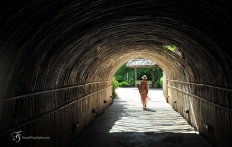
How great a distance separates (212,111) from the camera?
7.21 metres

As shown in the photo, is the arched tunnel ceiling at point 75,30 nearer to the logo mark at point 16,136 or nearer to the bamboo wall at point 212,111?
the bamboo wall at point 212,111

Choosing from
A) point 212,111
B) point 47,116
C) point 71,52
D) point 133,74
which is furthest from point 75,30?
point 133,74

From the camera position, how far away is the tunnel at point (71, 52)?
386cm

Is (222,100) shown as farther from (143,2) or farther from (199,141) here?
(143,2)

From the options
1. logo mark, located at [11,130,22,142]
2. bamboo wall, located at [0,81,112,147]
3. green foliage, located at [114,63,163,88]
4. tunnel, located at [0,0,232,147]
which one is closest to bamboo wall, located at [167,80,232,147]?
tunnel, located at [0,0,232,147]

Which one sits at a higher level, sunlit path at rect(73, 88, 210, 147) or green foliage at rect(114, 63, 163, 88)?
green foliage at rect(114, 63, 163, 88)

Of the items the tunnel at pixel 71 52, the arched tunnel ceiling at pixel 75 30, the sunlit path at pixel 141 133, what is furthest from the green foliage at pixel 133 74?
the arched tunnel ceiling at pixel 75 30

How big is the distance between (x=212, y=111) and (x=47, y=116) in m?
4.38

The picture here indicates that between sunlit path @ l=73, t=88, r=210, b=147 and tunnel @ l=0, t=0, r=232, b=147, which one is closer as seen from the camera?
tunnel @ l=0, t=0, r=232, b=147

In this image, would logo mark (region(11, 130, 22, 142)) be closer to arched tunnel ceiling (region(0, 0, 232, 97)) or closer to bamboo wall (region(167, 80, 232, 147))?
arched tunnel ceiling (region(0, 0, 232, 97))

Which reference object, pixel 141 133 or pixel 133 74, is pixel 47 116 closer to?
pixel 141 133

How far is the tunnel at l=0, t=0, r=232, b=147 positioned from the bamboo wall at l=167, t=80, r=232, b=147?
0.02 metres

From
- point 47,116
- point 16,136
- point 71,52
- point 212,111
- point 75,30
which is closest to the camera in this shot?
point 16,136

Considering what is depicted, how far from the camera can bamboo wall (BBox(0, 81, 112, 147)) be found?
414 cm
